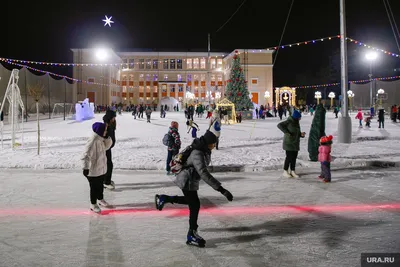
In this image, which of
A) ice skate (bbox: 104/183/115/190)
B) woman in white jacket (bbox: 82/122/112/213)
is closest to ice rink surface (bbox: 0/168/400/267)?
ice skate (bbox: 104/183/115/190)

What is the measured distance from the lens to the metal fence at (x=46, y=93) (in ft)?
95.8

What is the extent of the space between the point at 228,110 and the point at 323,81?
6249 centimetres

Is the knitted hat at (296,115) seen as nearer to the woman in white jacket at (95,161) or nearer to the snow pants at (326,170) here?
the snow pants at (326,170)

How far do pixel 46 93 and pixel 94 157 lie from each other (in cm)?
3118

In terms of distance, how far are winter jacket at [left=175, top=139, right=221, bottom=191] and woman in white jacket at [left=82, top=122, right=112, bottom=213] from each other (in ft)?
6.19

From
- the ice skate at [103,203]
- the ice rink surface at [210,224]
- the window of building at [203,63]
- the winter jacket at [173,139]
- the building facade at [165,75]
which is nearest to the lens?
Answer: the ice rink surface at [210,224]

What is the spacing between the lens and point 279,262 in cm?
392

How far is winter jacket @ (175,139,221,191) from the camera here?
4242 millimetres

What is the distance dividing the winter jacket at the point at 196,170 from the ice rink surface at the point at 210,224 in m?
0.64

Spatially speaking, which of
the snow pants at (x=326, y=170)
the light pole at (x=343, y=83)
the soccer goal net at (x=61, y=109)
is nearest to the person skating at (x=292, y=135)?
the snow pants at (x=326, y=170)

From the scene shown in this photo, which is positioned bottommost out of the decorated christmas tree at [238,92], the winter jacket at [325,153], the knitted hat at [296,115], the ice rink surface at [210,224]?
the ice rink surface at [210,224]

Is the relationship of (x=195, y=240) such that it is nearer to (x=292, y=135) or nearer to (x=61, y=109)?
(x=292, y=135)

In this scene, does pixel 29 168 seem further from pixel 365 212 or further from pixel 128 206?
pixel 365 212

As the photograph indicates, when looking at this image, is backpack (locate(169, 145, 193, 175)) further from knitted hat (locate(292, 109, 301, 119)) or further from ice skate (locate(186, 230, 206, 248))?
knitted hat (locate(292, 109, 301, 119))
